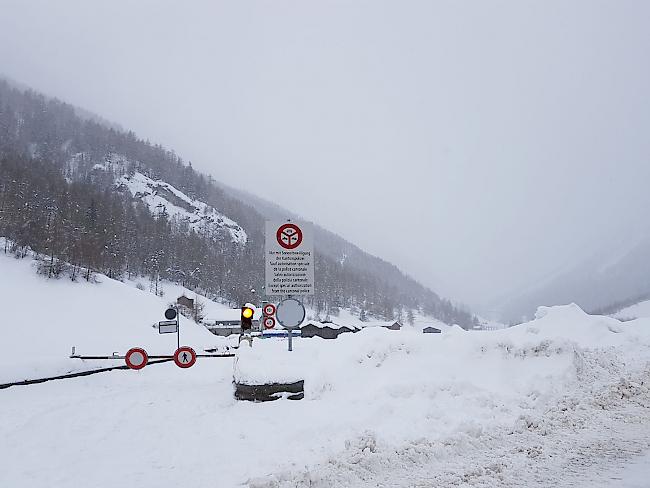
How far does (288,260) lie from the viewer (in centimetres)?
1041

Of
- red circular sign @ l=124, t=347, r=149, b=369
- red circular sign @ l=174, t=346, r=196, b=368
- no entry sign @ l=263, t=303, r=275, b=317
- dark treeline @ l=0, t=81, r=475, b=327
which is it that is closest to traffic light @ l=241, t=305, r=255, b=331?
red circular sign @ l=174, t=346, r=196, b=368

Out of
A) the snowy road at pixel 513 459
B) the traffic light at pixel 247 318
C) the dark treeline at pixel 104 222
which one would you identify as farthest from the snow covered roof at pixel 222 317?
the snowy road at pixel 513 459

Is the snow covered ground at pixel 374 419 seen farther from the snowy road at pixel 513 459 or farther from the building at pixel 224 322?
the building at pixel 224 322

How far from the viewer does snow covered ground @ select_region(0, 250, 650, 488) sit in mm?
5375

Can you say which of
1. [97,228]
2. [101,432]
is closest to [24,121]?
[97,228]

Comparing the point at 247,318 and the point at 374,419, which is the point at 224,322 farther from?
the point at 374,419

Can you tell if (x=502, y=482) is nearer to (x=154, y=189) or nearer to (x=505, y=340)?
(x=505, y=340)

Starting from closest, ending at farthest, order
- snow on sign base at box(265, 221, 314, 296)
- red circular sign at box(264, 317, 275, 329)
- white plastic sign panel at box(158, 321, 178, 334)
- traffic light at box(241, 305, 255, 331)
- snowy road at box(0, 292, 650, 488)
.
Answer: snowy road at box(0, 292, 650, 488) < snow on sign base at box(265, 221, 314, 296) < white plastic sign panel at box(158, 321, 178, 334) < traffic light at box(241, 305, 255, 331) < red circular sign at box(264, 317, 275, 329)

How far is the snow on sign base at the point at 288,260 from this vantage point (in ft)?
33.6

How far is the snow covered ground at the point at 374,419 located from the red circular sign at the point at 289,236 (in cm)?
252

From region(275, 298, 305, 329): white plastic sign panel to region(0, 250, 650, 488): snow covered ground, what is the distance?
0.82 metres

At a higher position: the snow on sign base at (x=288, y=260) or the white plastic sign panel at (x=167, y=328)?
the snow on sign base at (x=288, y=260)

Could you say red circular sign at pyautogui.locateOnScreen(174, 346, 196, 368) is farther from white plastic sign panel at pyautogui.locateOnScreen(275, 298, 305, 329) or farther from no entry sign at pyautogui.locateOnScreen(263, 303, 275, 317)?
no entry sign at pyautogui.locateOnScreen(263, 303, 275, 317)

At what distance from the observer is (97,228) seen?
99562 mm
